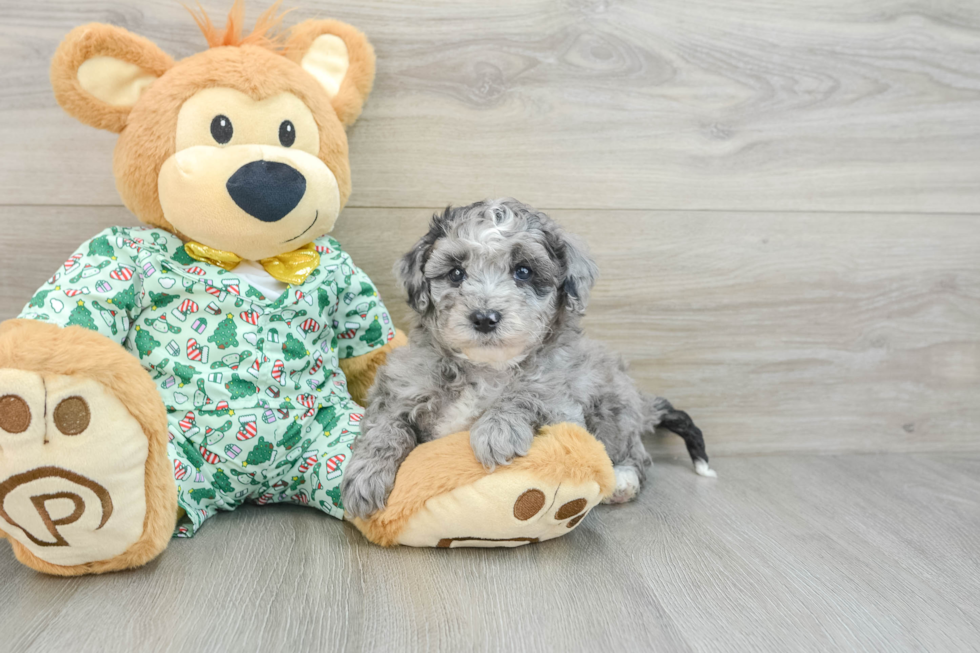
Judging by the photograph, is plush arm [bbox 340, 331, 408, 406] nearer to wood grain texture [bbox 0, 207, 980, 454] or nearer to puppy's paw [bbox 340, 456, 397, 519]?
wood grain texture [bbox 0, 207, 980, 454]

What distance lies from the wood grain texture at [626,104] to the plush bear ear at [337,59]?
7.0 inches

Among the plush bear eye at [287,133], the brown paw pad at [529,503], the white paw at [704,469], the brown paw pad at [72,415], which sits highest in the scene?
the plush bear eye at [287,133]

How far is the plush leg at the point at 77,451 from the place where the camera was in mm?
1161

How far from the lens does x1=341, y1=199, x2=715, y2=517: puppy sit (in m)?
1.38

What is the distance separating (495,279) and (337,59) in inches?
28.6

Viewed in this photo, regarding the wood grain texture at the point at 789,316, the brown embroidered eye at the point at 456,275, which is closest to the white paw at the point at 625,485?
the wood grain texture at the point at 789,316

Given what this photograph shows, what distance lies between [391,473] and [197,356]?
51 cm

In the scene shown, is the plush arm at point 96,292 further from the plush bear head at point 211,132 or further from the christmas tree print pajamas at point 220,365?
the plush bear head at point 211,132

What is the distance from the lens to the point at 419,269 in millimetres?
1518

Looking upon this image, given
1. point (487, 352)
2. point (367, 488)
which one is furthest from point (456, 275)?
point (367, 488)

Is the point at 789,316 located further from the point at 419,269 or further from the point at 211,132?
the point at 211,132

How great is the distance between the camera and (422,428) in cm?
156

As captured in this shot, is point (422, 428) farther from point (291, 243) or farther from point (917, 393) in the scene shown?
point (917, 393)

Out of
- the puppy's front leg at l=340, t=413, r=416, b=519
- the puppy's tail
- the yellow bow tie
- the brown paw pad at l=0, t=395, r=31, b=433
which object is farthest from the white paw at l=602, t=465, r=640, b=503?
the brown paw pad at l=0, t=395, r=31, b=433
